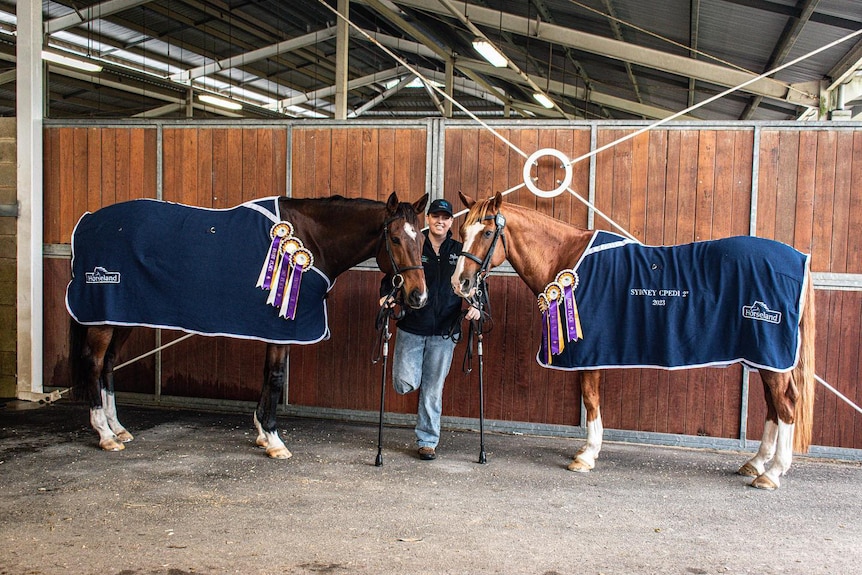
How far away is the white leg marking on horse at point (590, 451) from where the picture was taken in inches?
159

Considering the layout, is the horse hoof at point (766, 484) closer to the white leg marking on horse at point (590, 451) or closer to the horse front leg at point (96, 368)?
the white leg marking on horse at point (590, 451)

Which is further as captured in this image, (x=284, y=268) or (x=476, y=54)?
(x=476, y=54)

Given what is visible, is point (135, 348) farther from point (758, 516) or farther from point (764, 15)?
point (764, 15)

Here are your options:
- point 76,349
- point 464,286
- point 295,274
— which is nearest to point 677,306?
point 464,286

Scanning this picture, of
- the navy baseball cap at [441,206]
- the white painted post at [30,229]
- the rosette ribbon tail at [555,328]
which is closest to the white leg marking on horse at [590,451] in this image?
the rosette ribbon tail at [555,328]

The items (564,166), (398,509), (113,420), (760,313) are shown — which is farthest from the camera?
(564,166)

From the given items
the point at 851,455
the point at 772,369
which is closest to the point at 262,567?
the point at 772,369

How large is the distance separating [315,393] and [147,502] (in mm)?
1968

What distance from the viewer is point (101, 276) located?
4348 millimetres

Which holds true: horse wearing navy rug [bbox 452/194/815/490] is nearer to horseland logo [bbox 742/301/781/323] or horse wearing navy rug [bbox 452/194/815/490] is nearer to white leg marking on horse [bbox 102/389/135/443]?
horseland logo [bbox 742/301/781/323]

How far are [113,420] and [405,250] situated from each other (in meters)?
2.33

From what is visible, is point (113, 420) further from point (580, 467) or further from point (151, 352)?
point (580, 467)

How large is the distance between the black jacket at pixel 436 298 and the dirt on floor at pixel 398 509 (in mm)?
831

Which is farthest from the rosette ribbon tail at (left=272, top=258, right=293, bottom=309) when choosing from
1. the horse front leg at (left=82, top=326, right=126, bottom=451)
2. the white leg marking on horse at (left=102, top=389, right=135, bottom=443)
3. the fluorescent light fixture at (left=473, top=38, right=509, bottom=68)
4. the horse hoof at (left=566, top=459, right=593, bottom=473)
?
the fluorescent light fixture at (left=473, top=38, right=509, bottom=68)
